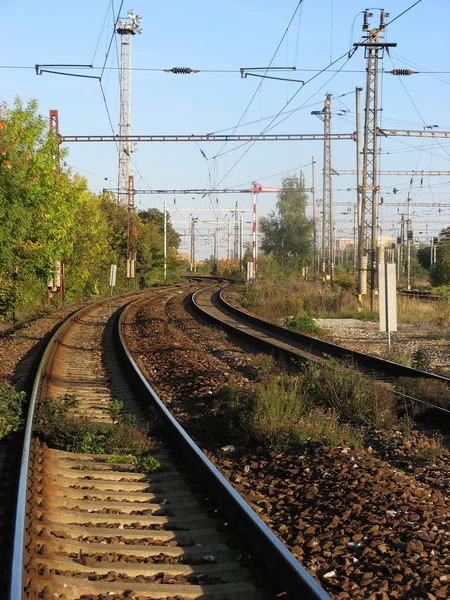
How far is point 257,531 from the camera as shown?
524 cm

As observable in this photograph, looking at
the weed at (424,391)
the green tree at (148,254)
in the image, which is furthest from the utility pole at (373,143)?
the green tree at (148,254)

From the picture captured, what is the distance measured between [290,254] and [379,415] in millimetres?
70674

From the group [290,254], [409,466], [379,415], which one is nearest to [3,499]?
[409,466]

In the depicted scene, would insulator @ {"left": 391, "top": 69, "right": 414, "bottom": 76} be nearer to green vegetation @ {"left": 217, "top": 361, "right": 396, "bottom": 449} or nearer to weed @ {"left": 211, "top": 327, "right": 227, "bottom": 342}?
weed @ {"left": 211, "top": 327, "right": 227, "bottom": 342}

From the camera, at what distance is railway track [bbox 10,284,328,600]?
15.2 ft

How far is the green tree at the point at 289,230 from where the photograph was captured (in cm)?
7906

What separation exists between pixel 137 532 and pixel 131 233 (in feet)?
193

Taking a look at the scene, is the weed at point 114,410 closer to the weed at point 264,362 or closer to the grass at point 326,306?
the weed at point 264,362

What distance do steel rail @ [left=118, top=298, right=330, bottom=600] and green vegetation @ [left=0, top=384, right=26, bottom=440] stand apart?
6.28ft

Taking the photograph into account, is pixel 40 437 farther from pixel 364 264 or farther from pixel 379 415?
pixel 364 264

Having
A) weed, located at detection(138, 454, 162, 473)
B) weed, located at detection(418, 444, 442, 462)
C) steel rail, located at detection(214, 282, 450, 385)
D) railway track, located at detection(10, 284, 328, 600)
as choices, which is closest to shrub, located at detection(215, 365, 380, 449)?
weed, located at detection(418, 444, 442, 462)

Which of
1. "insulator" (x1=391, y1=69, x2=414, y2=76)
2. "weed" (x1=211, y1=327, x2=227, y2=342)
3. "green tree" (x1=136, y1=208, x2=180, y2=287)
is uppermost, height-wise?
"insulator" (x1=391, y1=69, x2=414, y2=76)

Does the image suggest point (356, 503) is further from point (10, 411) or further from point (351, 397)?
point (10, 411)

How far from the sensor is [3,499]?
6.46 m
